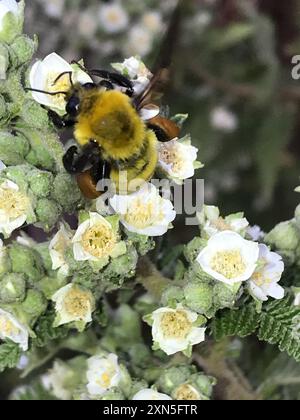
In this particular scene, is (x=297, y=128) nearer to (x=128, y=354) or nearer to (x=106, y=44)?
(x=106, y=44)

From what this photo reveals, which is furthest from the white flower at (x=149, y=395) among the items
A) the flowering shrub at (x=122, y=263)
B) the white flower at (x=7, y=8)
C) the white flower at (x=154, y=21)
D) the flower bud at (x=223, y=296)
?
the white flower at (x=154, y=21)

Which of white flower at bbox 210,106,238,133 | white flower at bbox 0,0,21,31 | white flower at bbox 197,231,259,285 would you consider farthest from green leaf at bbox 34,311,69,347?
white flower at bbox 210,106,238,133

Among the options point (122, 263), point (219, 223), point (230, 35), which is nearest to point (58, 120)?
point (122, 263)

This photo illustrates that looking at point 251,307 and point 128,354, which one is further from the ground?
point 251,307

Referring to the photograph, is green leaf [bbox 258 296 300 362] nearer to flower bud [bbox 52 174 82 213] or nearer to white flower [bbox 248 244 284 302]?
white flower [bbox 248 244 284 302]

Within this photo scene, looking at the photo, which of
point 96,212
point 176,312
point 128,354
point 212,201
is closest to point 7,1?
point 96,212

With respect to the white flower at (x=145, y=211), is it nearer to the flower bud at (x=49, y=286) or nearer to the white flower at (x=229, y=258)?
the white flower at (x=229, y=258)
